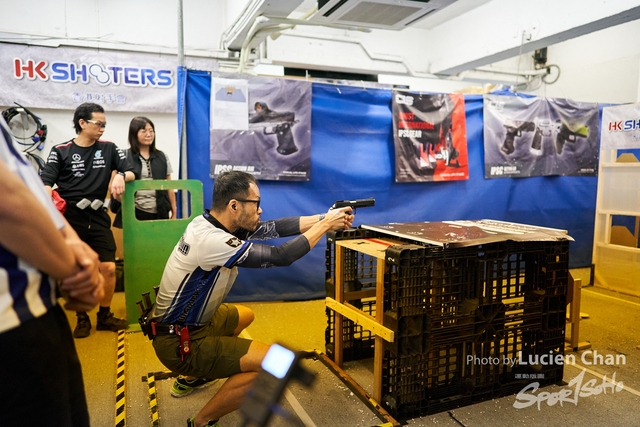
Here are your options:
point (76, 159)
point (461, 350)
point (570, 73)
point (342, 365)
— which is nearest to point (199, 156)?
point (76, 159)

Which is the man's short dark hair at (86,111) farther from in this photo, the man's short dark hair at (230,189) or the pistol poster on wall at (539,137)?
the pistol poster on wall at (539,137)

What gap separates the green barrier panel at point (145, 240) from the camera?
3.52 meters

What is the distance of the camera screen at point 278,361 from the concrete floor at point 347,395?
0.81 m

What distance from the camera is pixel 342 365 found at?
2.99 meters

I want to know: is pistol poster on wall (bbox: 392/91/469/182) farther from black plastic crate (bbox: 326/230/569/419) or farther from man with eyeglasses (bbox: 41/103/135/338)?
man with eyeglasses (bbox: 41/103/135/338)

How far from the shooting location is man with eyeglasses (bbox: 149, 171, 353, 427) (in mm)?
2068

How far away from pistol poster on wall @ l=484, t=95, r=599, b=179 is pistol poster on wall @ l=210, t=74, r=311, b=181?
214cm

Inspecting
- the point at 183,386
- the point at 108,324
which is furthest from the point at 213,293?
the point at 108,324

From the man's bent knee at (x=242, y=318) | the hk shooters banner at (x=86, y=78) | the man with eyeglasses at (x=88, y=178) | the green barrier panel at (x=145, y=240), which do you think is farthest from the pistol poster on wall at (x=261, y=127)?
the hk shooters banner at (x=86, y=78)

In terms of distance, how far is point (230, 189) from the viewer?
225cm

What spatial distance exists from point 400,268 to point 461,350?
2.23 feet

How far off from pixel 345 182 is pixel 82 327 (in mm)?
2606

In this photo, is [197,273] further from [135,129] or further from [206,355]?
[135,129]

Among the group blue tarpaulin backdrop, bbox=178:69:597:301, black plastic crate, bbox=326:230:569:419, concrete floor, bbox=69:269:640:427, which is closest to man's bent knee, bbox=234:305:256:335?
concrete floor, bbox=69:269:640:427
